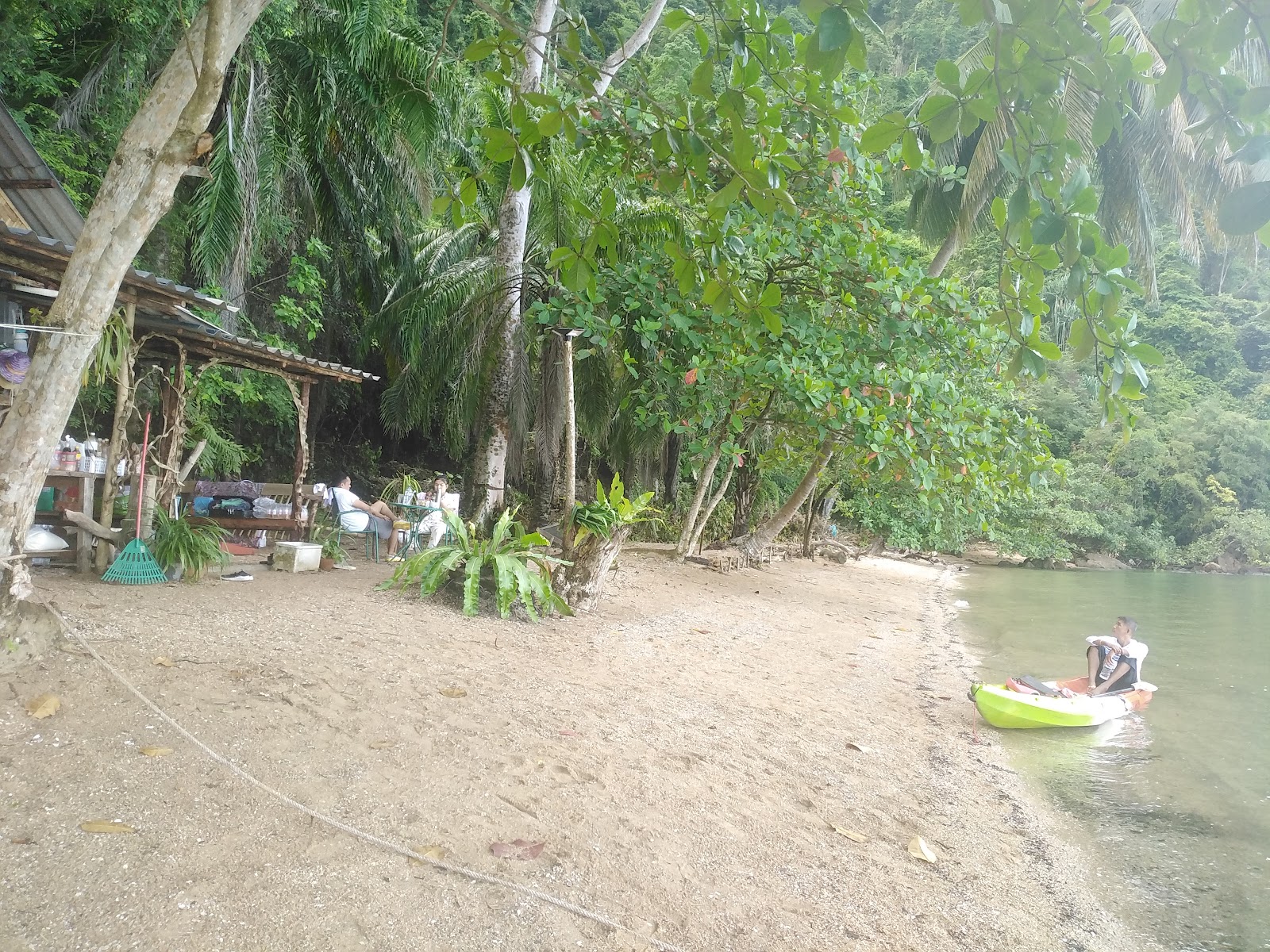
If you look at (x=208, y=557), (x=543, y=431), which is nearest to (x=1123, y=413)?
(x=208, y=557)

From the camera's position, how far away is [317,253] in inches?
590

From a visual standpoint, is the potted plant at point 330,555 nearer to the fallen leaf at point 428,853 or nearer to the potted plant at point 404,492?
the potted plant at point 404,492

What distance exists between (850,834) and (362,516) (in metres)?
7.71

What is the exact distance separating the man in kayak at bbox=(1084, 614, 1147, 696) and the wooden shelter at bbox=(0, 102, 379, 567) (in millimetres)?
8477

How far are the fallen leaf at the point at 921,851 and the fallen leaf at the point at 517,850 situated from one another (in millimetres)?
1862

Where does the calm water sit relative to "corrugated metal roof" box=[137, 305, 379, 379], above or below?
below

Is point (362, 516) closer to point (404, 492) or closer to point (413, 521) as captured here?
point (413, 521)

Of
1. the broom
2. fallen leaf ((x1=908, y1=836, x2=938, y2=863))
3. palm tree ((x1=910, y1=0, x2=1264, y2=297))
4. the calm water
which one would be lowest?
the calm water

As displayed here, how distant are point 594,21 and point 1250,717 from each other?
22.9m

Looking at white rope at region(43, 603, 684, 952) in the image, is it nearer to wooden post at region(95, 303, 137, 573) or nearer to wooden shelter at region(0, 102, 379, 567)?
wooden shelter at region(0, 102, 379, 567)

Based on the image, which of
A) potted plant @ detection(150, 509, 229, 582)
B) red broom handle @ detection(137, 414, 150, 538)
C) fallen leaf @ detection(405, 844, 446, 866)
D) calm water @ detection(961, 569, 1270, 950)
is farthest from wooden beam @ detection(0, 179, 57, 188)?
calm water @ detection(961, 569, 1270, 950)

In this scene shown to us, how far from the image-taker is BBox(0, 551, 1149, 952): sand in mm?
2650

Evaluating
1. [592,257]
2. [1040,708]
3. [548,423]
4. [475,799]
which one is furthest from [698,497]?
[592,257]

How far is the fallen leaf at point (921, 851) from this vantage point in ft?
12.8
